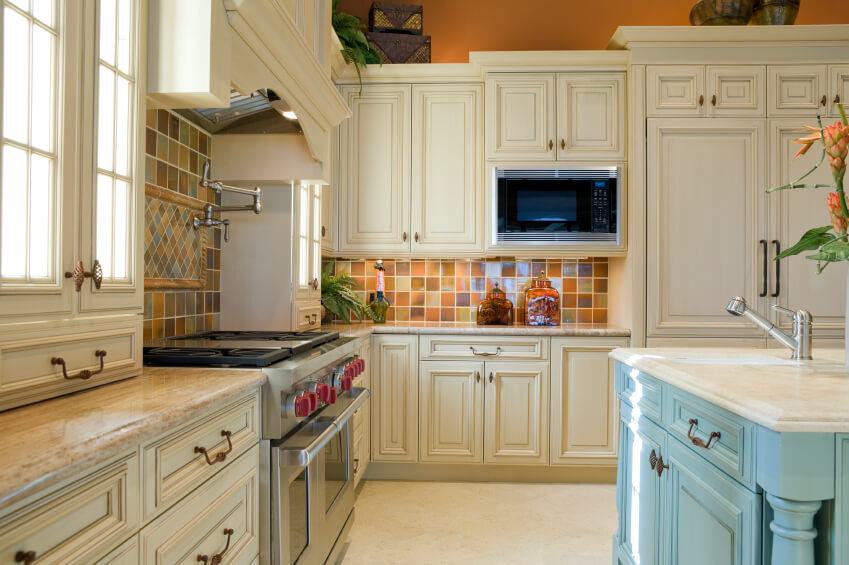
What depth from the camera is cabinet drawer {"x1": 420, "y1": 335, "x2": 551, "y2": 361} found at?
3305 mm

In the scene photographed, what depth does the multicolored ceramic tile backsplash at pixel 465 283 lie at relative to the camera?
3.83 metres

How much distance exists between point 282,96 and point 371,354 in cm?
173

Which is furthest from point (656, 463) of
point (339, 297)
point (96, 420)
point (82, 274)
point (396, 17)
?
point (396, 17)

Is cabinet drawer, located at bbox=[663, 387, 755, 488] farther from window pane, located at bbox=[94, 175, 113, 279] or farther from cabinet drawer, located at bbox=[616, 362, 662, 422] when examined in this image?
window pane, located at bbox=[94, 175, 113, 279]

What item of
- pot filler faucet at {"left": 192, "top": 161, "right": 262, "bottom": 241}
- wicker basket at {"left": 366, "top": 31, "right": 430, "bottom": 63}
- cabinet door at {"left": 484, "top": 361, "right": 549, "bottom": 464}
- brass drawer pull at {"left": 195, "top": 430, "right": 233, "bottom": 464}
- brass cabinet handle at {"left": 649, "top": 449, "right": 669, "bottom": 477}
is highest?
wicker basket at {"left": 366, "top": 31, "right": 430, "bottom": 63}

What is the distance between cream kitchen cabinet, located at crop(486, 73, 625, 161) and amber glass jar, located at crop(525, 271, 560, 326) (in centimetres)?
81

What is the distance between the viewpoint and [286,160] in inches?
97.8

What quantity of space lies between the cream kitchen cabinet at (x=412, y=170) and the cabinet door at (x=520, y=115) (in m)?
0.12

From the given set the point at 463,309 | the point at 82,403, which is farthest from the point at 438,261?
the point at 82,403

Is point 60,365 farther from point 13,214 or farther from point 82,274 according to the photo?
point 13,214

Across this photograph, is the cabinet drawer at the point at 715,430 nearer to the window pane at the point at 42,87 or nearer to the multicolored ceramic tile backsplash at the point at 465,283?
the window pane at the point at 42,87

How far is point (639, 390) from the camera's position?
1.96m

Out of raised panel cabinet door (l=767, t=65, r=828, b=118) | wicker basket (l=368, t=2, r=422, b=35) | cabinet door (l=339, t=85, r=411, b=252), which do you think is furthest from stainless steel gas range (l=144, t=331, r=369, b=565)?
raised panel cabinet door (l=767, t=65, r=828, b=118)

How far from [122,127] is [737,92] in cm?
318
